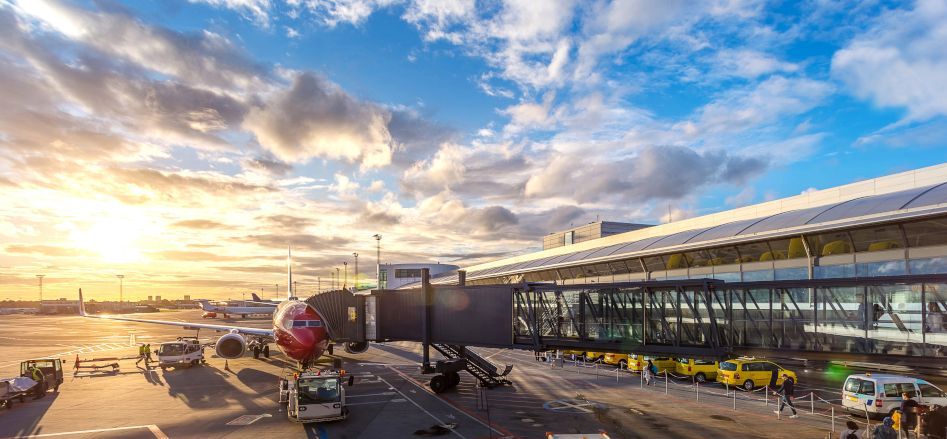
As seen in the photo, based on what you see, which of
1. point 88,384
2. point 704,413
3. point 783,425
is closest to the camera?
point 783,425

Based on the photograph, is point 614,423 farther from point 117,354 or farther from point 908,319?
point 117,354

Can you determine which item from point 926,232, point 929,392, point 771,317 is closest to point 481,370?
point 771,317

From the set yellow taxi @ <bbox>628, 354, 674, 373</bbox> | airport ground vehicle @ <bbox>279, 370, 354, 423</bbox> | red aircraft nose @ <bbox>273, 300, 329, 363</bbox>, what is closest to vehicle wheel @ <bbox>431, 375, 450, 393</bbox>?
airport ground vehicle @ <bbox>279, 370, 354, 423</bbox>

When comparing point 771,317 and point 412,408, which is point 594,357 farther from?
point 771,317

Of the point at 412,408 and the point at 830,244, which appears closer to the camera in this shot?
the point at 412,408

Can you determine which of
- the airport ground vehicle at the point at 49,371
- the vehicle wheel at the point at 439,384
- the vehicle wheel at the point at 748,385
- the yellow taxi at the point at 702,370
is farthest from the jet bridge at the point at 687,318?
the airport ground vehicle at the point at 49,371

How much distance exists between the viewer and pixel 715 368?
40.3m

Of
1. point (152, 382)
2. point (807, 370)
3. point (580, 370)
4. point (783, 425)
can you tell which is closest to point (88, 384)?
point (152, 382)

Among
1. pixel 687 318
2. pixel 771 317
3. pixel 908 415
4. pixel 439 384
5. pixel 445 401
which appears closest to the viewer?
pixel 908 415

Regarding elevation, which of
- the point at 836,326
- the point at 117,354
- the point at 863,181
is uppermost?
the point at 863,181

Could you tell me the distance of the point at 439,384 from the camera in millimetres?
35656

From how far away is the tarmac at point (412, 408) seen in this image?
25.8 metres

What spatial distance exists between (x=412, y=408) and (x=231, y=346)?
86.8 ft

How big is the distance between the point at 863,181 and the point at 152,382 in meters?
58.9
